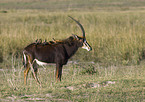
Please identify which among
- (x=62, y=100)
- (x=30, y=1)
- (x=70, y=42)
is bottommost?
(x=62, y=100)

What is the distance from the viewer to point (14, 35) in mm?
12414

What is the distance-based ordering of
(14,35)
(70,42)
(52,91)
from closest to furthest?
1. (52,91)
2. (70,42)
3. (14,35)

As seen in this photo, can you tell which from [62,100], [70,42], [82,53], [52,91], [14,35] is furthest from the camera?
[14,35]

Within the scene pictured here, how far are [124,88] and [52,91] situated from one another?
1.29m

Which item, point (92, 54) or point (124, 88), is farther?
point (92, 54)

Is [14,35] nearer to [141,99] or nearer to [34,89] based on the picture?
[34,89]

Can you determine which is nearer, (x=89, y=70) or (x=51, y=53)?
(x=51, y=53)

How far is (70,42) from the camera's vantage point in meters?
6.62

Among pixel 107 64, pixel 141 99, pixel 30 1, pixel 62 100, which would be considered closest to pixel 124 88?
pixel 141 99

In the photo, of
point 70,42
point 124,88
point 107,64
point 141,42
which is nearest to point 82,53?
point 107,64

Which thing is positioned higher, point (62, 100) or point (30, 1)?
point (30, 1)

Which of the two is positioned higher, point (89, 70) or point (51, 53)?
point (51, 53)

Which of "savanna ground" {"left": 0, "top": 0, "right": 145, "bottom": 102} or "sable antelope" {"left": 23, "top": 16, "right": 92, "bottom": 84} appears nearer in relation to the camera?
"savanna ground" {"left": 0, "top": 0, "right": 145, "bottom": 102}

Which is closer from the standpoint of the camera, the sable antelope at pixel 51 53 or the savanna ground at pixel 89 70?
the savanna ground at pixel 89 70
